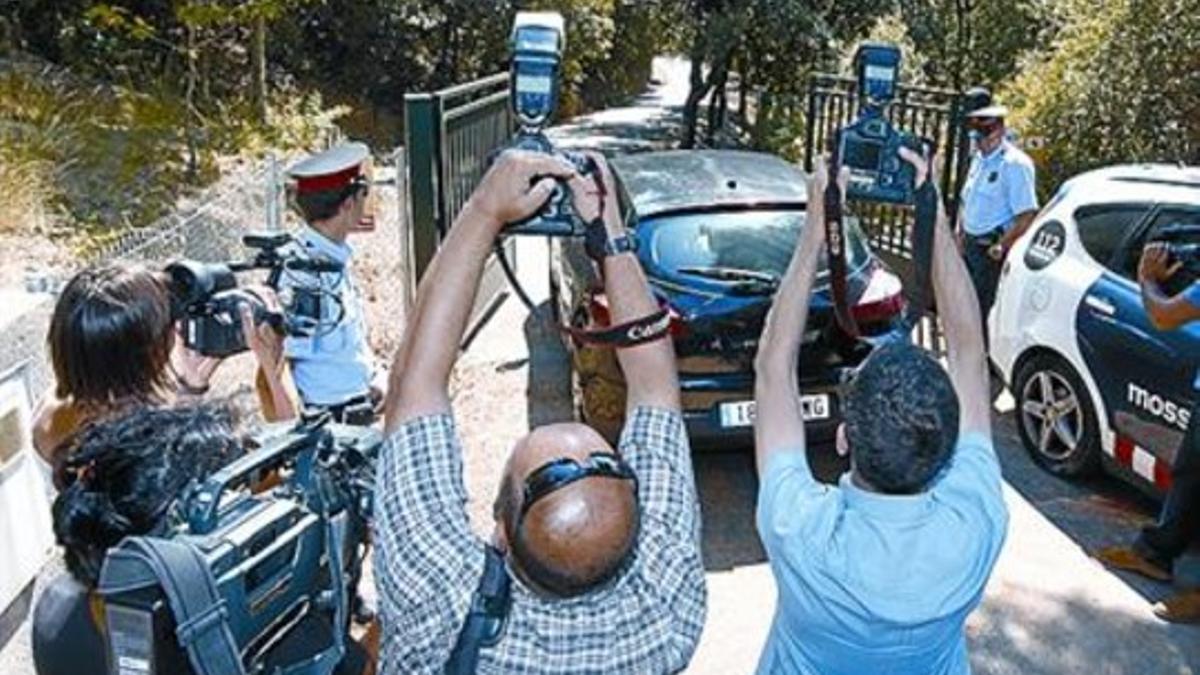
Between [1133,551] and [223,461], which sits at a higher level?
[223,461]

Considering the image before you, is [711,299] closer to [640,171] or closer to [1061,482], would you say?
[640,171]

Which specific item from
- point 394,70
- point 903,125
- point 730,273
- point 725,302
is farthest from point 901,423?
point 394,70

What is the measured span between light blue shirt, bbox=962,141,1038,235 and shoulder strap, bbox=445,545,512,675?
5880 millimetres

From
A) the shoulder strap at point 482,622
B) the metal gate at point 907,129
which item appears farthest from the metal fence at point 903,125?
the shoulder strap at point 482,622

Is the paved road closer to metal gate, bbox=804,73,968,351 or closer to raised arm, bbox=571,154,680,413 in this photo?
metal gate, bbox=804,73,968,351

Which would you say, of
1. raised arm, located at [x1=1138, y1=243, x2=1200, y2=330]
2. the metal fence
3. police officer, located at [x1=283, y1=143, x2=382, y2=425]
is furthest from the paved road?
the metal fence

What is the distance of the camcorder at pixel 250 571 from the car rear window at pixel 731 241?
284 cm

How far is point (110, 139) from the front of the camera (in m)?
10.5

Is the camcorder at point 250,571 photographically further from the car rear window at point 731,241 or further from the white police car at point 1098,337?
the white police car at point 1098,337

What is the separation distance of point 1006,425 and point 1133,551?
160 cm

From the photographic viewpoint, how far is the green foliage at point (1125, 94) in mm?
8438

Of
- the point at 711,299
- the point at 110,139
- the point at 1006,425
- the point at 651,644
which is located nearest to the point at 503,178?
the point at 651,644

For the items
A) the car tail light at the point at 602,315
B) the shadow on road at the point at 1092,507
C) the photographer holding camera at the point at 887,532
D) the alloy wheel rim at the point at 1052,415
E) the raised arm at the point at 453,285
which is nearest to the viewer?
the raised arm at the point at 453,285

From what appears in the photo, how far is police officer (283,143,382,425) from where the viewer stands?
376cm
